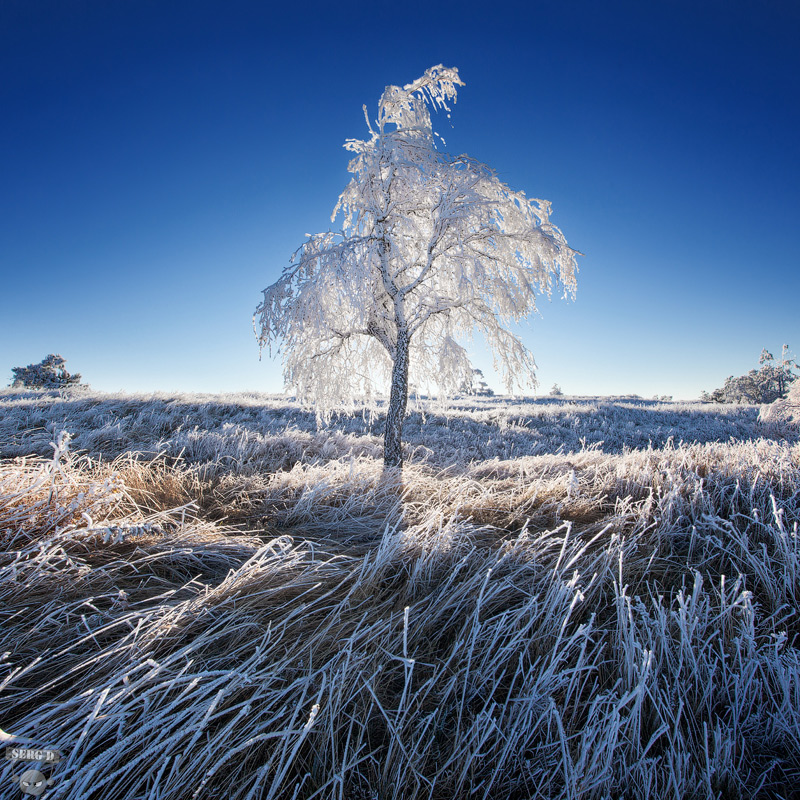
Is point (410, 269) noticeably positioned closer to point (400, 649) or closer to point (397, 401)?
point (397, 401)

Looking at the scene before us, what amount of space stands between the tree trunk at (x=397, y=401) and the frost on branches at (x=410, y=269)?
0.06 feet

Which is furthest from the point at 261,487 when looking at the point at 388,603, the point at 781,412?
the point at 781,412

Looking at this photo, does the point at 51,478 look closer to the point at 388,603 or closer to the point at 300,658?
the point at 300,658

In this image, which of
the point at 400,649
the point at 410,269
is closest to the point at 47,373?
the point at 410,269

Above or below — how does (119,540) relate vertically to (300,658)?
above

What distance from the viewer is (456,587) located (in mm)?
2139

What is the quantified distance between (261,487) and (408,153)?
5.46 meters

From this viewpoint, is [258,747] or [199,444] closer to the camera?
[258,747]

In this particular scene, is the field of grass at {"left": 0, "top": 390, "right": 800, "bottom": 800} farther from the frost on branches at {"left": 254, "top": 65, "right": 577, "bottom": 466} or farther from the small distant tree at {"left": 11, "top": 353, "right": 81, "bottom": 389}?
the small distant tree at {"left": 11, "top": 353, "right": 81, "bottom": 389}

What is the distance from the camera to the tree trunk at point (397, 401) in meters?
6.20

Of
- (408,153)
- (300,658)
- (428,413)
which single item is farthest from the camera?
(428,413)

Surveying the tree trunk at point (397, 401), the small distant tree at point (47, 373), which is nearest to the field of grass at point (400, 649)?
the tree trunk at point (397, 401)

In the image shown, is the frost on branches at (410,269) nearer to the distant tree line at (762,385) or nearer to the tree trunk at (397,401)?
the tree trunk at (397,401)

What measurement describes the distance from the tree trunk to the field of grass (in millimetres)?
2704
